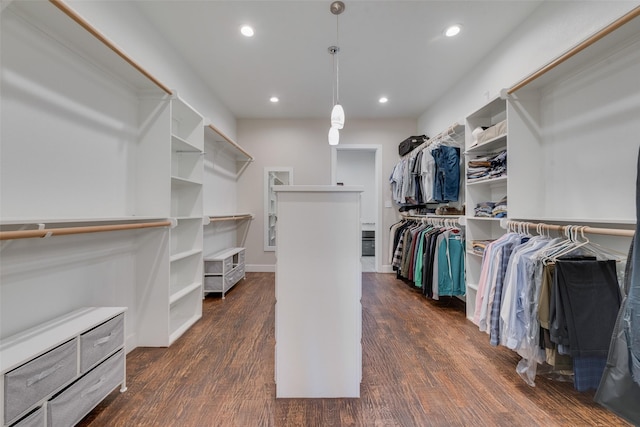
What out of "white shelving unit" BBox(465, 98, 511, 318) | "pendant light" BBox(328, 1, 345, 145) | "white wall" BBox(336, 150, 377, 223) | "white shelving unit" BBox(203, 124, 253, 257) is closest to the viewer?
"pendant light" BBox(328, 1, 345, 145)

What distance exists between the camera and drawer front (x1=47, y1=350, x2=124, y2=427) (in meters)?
1.12

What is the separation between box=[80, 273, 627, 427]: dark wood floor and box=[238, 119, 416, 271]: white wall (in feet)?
7.76

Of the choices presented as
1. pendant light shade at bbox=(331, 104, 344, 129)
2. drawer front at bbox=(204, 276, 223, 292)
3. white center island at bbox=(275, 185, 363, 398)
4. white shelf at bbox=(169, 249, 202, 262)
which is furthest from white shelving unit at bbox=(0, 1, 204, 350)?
pendant light shade at bbox=(331, 104, 344, 129)

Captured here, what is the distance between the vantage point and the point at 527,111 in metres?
2.09

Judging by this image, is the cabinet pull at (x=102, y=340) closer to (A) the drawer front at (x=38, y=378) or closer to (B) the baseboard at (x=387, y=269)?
(A) the drawer front at (x=38, y=378)

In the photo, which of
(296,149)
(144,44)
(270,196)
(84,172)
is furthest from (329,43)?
(270,196)

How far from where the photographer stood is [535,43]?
2.10m

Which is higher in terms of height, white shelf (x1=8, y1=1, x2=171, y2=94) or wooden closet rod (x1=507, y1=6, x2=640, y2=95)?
white shelf (x1=8, y1=1, x2=171, y2=94)

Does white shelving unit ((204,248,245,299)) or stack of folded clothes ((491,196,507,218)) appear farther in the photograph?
white shelving unit ((204,248,245,299))

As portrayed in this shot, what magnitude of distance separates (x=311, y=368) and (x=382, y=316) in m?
1.44

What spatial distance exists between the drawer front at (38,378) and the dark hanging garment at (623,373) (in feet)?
8.22

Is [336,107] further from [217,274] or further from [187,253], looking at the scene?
[217,274]

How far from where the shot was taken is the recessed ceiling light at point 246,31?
2318 mm

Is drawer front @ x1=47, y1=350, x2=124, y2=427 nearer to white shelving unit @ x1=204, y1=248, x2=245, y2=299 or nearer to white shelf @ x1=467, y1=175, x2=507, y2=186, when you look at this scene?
white shelving unit @ x1=204, y1=248, x2=245, y2=299
